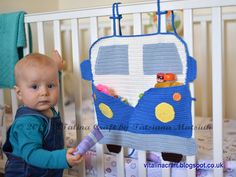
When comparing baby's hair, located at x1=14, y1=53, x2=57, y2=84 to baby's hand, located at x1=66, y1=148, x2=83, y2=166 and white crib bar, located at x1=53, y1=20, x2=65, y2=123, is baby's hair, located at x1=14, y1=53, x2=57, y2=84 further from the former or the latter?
baby's hand, located at x1=66, y1=148, x2=83, y2=166

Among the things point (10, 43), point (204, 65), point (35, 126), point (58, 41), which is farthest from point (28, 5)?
point (35, 126)

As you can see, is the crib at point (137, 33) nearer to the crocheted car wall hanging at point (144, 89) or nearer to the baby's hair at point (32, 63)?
the crocheted car wall hanging at point (144, 89)

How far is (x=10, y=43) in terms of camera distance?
1.35 meters

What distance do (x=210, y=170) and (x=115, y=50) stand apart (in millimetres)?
490

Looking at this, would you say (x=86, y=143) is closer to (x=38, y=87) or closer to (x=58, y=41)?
(x=38, y=87)

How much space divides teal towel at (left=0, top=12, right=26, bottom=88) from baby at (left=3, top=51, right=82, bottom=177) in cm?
27

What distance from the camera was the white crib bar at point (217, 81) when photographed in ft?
3.20

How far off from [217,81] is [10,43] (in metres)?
0.80

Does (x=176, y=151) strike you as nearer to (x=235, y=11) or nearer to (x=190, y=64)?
(x=190, y=64)

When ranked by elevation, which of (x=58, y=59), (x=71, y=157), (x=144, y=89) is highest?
(x=58, y=59)

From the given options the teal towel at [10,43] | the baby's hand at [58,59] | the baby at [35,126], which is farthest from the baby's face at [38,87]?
the teal towel at [10,43]

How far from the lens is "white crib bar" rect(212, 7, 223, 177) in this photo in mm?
977

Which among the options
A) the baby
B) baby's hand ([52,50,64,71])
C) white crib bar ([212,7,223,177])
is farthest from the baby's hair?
white crib bar ([212,7,223,177])

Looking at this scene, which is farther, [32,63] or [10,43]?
[10,43]
